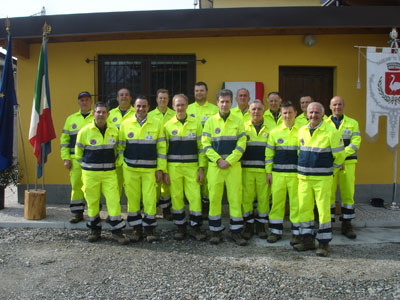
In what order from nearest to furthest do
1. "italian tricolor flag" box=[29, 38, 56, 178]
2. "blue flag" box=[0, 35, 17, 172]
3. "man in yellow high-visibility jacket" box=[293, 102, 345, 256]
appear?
"man in yellow high-visibility jacket" box=[293, 102, 345, 256] < "italian tricolor flag" box=[29, 38, 56, 178] < "blue flag" box=[0, 35, 17, 172]

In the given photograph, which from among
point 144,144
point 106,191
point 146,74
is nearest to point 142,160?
point 144,144

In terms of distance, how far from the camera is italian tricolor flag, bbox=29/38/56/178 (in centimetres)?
665

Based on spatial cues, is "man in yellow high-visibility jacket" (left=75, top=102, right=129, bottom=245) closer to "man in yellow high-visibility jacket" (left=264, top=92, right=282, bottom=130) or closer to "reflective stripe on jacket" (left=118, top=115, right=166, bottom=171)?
"reflective stripe on jacket" (left=118, top=115, right=166, bottom=171)

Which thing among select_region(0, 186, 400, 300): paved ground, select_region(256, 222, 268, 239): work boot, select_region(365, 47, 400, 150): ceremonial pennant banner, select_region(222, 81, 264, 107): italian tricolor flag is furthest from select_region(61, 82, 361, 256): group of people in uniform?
select_region(222, 81, 264, 107): italian tricolor flag

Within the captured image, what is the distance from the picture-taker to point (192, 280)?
14.0 feet

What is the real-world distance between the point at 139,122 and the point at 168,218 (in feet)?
6.46

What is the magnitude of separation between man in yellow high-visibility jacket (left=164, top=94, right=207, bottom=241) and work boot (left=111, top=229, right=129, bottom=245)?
778mm

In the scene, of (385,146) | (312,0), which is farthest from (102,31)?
(312,0)

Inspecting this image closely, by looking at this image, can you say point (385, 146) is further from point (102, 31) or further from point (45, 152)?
point (45, 152)

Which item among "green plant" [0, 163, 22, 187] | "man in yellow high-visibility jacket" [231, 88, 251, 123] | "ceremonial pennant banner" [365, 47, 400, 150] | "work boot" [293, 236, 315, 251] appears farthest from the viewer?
"green plant" [0, 163, 22, 187]

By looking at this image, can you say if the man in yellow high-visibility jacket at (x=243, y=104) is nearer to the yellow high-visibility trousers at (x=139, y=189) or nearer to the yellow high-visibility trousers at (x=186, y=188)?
the yellow high-visibility trousers at (x=186, y=188)

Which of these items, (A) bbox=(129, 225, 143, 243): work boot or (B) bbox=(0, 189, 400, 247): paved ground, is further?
(B) bbox=(0, 189, 400, 247): paved ground

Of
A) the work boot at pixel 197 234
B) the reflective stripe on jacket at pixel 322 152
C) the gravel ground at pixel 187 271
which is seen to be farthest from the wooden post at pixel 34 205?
the reflective stripe on jacket at pixel 322 152

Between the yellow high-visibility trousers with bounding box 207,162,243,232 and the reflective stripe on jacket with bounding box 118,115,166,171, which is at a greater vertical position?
the reflective stripe on jacket with bounding box 118,115,166,171
